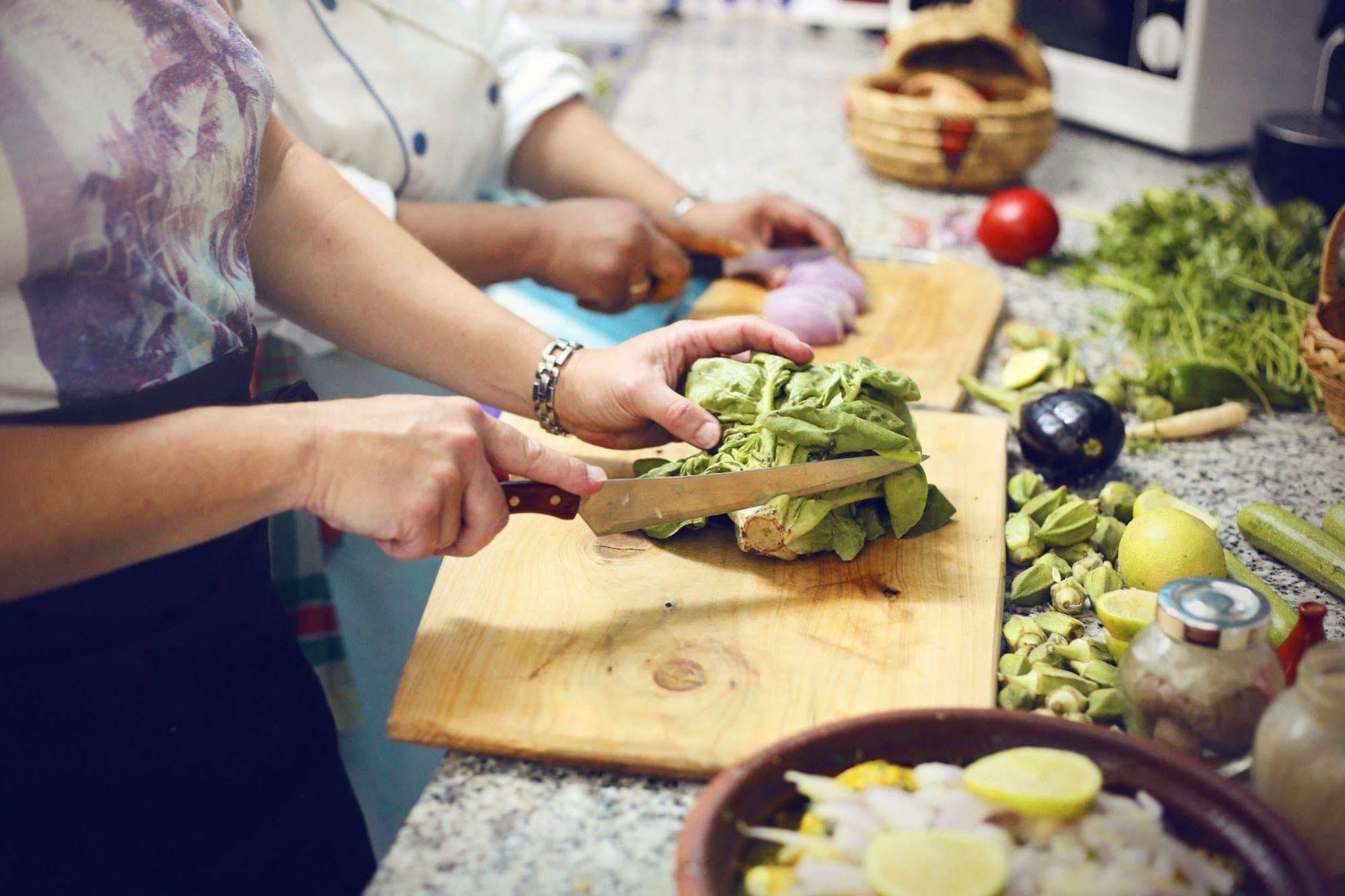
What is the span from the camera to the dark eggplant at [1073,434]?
1585 millimetres

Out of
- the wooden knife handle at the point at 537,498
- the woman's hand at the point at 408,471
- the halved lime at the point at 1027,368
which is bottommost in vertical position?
the halved lime at the point at 1027,368

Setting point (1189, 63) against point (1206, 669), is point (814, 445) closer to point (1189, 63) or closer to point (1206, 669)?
point (1206, 669)

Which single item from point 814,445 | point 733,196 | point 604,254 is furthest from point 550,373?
point 733,196

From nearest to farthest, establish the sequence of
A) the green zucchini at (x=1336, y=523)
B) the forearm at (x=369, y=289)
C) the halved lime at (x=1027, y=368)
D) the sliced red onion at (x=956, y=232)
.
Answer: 1. the green zucchini at (x=1336, y=523)
2. the forearm at (x=369, y=289)
3. the halved lime at (x=1027, y=368)
4. the sliced red onion at (x=956, y=232)

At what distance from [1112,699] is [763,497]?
1.48ft

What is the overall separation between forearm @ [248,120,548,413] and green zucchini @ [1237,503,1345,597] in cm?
99

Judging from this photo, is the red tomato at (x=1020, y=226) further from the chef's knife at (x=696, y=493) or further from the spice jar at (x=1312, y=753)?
the spice jar at (x=1312, y=753)

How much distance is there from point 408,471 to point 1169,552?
0.87 meters

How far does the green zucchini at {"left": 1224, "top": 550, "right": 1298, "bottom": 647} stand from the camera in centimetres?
121

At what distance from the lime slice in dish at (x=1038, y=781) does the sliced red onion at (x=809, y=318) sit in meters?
1.14

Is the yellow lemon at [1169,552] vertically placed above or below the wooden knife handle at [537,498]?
below

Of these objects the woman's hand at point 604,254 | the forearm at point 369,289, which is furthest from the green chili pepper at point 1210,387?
the forearm at point 369,289

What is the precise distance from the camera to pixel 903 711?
997 mm

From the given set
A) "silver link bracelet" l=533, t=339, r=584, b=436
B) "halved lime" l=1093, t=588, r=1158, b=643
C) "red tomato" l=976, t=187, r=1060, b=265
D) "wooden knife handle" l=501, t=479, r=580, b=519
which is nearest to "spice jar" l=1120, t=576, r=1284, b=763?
"halved lime" l=1093, t=588, r=1158, b=643
